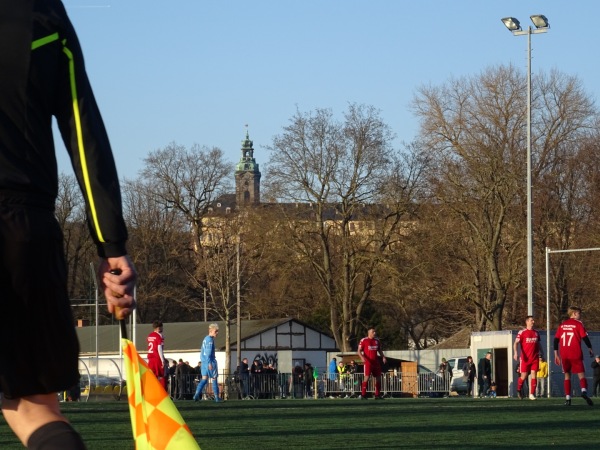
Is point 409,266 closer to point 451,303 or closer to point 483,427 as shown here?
point 451,303

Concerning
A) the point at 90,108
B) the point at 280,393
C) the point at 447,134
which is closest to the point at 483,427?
the point at 90,108

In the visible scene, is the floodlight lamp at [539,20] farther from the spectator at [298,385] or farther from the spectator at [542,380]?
the spectator at [298,385]

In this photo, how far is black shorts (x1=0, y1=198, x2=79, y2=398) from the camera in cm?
409

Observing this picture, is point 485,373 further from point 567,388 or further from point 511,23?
point 567,388

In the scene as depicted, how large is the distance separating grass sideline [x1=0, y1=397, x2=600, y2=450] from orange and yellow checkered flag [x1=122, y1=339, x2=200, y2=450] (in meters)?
7.58

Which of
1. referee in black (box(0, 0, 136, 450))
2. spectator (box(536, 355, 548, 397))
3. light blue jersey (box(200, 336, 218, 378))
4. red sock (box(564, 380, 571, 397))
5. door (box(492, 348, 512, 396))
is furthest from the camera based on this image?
door (box(492, 348, 512, 396))

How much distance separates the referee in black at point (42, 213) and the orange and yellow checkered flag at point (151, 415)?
11.7 inches

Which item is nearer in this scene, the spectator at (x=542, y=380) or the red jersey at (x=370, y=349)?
the red jersey at (x=370, y=349)

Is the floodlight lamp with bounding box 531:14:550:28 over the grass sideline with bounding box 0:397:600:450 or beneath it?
over

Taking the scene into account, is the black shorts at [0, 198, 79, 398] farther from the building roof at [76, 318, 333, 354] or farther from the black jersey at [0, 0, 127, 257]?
the building roof at [76, 318, 333, 354]

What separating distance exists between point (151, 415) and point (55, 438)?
449 millimetres

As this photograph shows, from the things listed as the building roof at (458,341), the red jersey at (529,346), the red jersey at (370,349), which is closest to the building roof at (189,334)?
the building roof at (458,341)

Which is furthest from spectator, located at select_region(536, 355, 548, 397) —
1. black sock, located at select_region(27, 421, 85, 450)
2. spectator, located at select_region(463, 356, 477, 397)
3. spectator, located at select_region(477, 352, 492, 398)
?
black sock, located at select_region(27, 421, 85, 450)

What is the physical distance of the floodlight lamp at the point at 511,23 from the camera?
180ft
